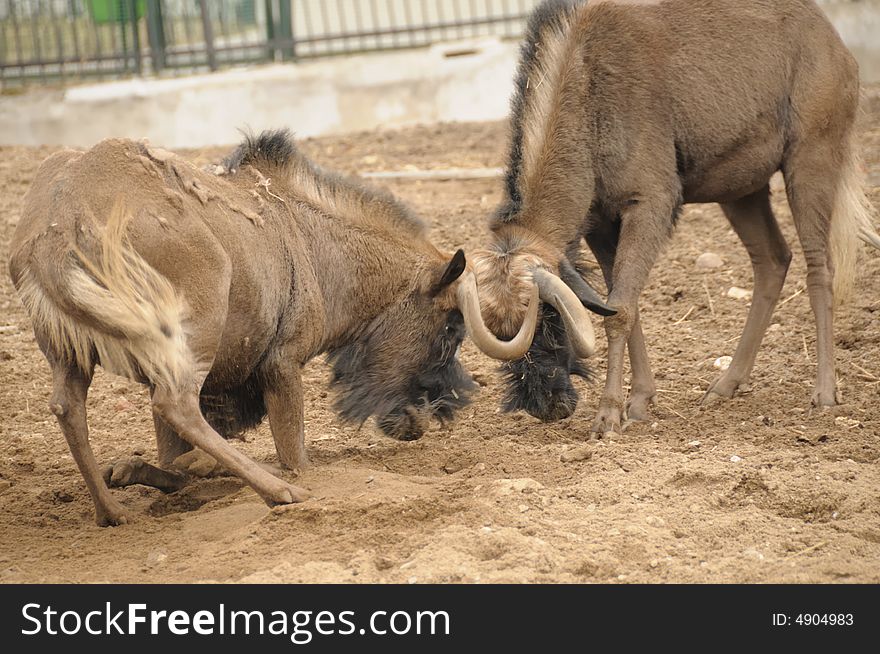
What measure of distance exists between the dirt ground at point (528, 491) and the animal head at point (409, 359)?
0.65 feet

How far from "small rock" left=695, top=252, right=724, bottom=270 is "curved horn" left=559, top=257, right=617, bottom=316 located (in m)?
3.11

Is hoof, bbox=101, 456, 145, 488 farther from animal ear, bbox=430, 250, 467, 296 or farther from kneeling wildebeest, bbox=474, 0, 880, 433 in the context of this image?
kneeling wildebeest, bbox=474, 0, 880, 433

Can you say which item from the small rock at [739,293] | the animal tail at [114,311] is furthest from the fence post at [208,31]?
the animal tail at [114,311]

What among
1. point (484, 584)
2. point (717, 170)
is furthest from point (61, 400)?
point (717, 170)

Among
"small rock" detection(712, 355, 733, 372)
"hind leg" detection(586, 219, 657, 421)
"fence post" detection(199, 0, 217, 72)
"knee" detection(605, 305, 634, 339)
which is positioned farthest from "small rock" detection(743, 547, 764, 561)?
"fence post" detection(199, 0, 217, 72)

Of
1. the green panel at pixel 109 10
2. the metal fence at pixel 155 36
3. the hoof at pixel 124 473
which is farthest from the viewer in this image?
the green panel at pixel 109 10

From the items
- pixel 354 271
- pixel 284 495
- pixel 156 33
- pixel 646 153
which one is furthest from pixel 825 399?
pixel 156 33

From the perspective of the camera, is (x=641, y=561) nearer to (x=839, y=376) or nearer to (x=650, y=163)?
(x=650, y=163)

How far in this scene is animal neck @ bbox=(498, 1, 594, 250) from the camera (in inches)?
260

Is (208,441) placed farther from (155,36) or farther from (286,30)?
(286,30)

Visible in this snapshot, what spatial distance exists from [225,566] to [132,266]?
1.35 metres

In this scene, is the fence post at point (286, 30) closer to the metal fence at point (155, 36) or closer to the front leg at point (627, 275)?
the metal fence at point (155, 36)

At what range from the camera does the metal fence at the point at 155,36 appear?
1478cm

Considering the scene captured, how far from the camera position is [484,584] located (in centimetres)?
415
